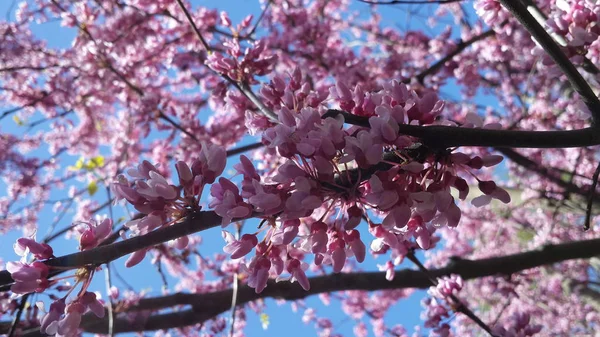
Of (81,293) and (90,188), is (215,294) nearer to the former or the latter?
(81,293)

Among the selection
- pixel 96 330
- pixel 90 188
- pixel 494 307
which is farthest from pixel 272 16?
pixel 494 307

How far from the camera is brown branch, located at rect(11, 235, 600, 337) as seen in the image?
10.3 ft

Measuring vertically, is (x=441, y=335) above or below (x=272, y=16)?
below

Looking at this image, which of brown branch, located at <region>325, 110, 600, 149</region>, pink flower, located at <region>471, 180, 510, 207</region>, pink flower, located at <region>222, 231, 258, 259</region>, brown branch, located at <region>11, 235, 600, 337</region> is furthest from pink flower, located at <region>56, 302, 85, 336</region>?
brown branch, located at <region>11, 235, 600, 337</region>

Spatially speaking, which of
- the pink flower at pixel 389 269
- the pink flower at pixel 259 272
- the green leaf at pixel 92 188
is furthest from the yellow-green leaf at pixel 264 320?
the pink flower at pixel 259 272

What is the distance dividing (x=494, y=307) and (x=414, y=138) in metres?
8.79

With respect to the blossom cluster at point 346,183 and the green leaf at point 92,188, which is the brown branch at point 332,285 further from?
the green leaf at point 92,188

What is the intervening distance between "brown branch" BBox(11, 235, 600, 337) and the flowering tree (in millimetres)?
13

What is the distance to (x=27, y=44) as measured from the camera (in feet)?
23.5

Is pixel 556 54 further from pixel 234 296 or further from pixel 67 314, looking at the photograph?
pixel 234 296

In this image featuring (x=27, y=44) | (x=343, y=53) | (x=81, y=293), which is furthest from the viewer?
(x=27, y=44)

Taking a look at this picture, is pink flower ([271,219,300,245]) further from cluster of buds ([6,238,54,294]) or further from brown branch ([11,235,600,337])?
brown branch ([11,235,600,337])

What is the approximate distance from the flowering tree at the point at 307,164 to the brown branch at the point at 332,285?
13 mm

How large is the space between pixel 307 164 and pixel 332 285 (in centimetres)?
211
